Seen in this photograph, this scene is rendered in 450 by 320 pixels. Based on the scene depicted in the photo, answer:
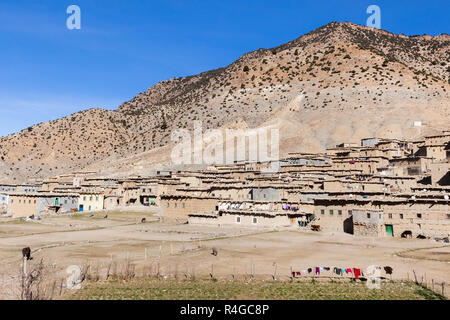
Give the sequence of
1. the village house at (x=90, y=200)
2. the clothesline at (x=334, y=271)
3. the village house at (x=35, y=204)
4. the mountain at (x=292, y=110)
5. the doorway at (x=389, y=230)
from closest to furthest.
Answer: the clothesline at (x=334, y=271) → the doorway at (x=389, y=230) → the village house at (x=35, y=204) → the village house at (x=90, y=200) → the mountain at (x=292, y=110)

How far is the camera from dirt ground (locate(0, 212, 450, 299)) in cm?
2095

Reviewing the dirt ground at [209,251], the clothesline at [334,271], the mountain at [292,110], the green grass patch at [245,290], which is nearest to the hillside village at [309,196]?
the dirt ground at [209,251]

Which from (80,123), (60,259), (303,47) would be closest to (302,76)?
(303,47)

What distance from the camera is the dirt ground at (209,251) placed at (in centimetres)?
2095

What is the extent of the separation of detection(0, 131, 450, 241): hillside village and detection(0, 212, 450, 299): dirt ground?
6.21 ft

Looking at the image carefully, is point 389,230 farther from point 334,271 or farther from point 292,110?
point 292,110

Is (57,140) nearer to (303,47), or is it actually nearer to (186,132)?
(186,132)

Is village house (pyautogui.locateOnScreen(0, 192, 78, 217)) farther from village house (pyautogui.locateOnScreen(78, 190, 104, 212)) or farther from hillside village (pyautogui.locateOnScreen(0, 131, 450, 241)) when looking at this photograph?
village house (pyautogui.locateOnScreen(78, 190, 104, 212))

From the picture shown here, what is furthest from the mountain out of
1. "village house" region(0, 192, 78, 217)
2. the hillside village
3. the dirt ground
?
the dirt ground

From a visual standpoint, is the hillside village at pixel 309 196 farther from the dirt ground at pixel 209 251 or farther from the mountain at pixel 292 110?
the mountain at pixel 292 110

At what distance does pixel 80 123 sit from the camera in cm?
14075

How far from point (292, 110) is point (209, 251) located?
3675 inches

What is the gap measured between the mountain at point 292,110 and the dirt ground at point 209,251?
54.1 meters

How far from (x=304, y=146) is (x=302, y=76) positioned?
2221 inches
